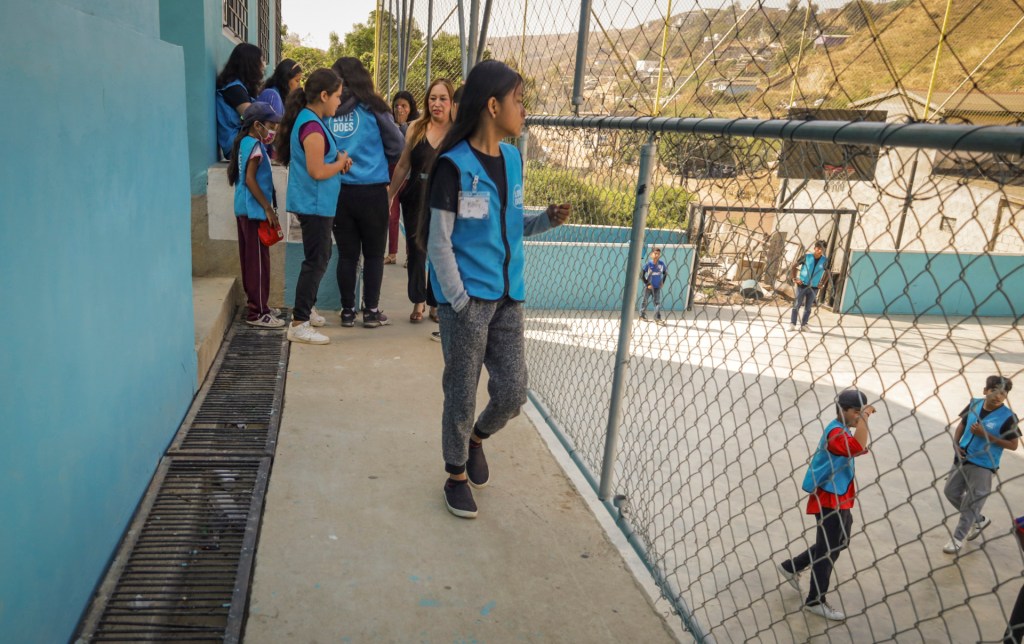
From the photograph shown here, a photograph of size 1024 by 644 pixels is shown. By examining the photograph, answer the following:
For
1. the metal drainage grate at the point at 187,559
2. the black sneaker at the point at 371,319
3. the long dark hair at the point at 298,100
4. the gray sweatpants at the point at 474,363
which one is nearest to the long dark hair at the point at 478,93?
the gray sweatpants at the point at 474,363

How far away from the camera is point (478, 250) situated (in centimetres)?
286

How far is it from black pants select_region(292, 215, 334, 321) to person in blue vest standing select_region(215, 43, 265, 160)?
4.94ft

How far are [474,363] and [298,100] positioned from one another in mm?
2631

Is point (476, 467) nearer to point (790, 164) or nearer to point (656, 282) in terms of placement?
point (790, 164)

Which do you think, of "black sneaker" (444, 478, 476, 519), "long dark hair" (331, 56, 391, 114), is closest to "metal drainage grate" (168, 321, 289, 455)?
"black sneaker" (444, 478, 476, 519)

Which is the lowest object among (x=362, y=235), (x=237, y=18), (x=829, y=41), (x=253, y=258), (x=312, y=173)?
(x=253, y=258)

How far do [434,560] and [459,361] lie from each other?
733 mm

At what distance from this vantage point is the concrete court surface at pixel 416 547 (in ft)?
8.19

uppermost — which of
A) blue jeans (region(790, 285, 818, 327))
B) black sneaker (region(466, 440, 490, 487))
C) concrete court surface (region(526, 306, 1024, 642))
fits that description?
blue jeans (region(790, 285, 818, 327))

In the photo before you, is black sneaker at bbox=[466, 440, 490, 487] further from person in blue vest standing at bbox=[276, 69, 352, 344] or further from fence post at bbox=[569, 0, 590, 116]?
person in blue vest standing at bbox=[276, 69, 352, 344]

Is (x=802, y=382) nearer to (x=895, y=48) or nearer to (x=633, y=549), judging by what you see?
(x=633, y=549)

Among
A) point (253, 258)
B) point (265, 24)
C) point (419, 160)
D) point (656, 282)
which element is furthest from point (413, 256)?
point (265, 24)

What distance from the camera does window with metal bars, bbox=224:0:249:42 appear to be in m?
7.23

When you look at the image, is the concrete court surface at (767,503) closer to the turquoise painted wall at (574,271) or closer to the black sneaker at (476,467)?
the turquoise painted wall at (574,271)
